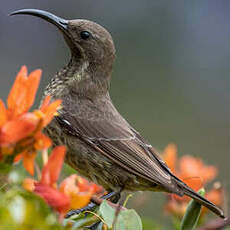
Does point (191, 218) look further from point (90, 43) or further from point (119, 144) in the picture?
point (90, 43)

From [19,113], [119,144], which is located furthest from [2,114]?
[119,144]

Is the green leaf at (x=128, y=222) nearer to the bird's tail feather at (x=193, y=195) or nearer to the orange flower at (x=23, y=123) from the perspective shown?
the orange flower at (x=23, y=123)

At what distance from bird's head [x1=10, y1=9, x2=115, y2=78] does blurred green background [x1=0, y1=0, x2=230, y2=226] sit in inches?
205

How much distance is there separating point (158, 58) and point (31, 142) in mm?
11640

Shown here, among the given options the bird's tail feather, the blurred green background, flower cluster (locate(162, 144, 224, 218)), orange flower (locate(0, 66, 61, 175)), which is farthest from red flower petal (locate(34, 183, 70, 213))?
the blurred green background

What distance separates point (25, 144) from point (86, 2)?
11890 millimetres

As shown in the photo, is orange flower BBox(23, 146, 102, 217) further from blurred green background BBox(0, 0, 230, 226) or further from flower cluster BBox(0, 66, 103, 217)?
blurred green background BBox(0, 0, 230, 226)

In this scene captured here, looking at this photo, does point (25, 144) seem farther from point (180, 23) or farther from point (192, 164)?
point (180, 23)

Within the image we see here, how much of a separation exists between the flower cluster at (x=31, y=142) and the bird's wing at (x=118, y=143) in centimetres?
219

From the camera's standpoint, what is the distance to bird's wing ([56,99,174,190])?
3.90 meters

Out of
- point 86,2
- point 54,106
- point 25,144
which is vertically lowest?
point 25,144

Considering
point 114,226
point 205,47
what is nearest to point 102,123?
point 114,226

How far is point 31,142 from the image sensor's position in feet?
5.24

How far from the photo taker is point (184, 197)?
3508 mm
